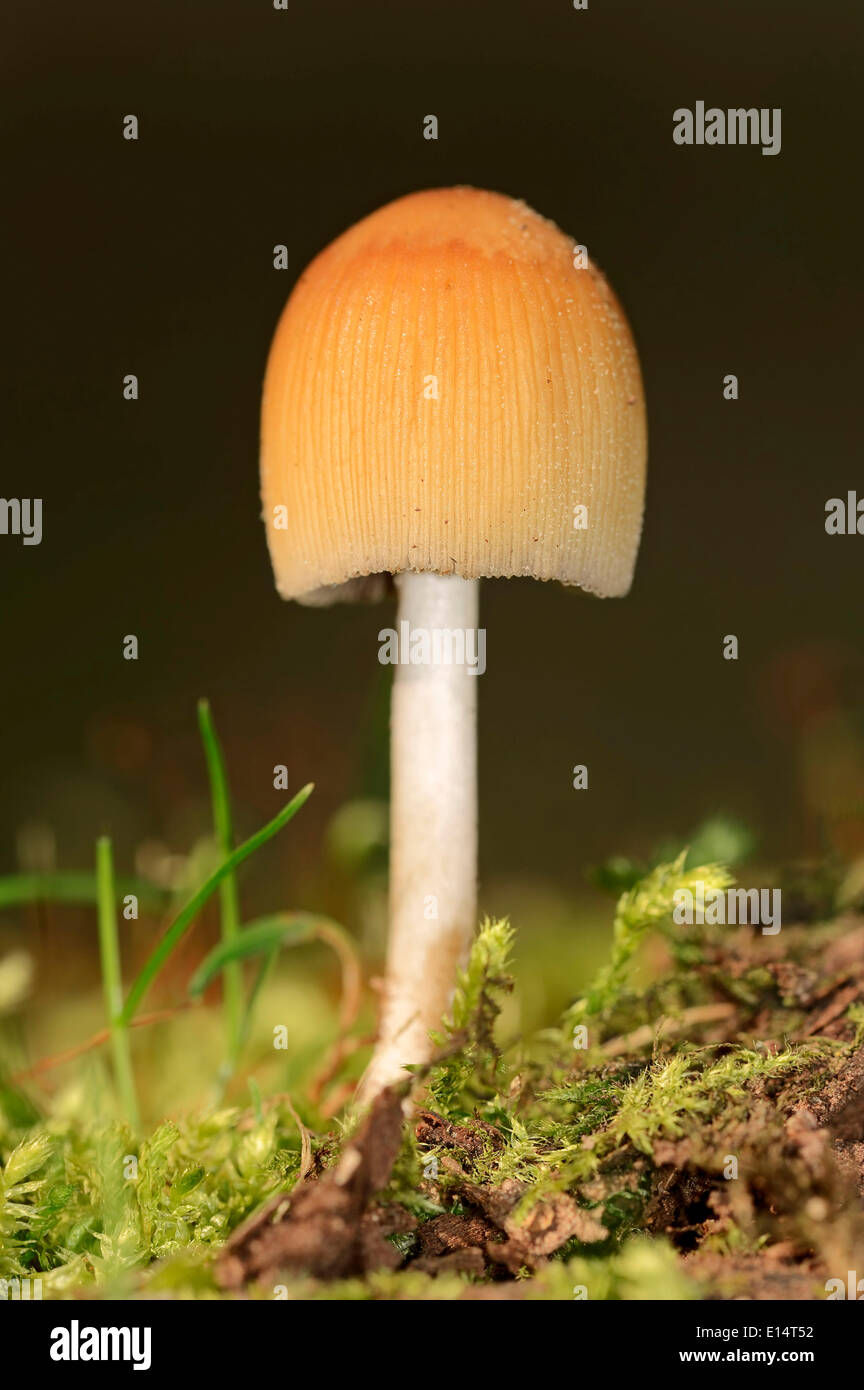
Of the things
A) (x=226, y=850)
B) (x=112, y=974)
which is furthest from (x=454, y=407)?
(x=112, y=974)

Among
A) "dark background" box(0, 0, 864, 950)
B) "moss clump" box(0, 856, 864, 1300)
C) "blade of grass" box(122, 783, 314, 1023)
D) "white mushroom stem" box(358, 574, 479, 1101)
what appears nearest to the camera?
"moss clump" box(0, 856, 864, 1300)

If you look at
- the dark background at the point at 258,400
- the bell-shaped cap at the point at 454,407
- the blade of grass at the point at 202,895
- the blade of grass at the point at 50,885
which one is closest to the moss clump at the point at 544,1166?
the blade of grass at the point at 202,895

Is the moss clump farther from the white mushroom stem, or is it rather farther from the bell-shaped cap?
the bell-shaped cap

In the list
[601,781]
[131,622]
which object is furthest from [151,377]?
[601,781]

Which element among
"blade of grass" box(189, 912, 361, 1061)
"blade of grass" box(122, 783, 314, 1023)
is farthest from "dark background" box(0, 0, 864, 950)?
"blade of grass" box(122, 783, 314, 1023)

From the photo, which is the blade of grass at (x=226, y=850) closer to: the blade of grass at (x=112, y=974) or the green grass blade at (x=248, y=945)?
the green grass blade at (x=248, y=945)

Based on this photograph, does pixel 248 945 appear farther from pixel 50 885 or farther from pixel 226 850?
pixel 50 885
